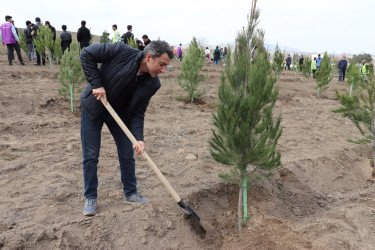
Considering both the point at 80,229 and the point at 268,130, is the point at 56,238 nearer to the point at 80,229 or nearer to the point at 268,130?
the point at 80,229

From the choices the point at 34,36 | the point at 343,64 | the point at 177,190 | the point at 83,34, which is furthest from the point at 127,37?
the point at 343,64

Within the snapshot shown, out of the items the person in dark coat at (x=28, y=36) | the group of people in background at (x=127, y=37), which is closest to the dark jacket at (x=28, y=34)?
the person in dark coat at (x=28, y=36)

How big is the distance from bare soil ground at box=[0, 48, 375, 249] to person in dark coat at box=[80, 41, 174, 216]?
0.45 meters

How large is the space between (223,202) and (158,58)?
2076 mm

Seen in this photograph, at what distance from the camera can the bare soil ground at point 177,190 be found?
2936mm

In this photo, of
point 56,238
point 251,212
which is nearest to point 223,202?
point 251,212

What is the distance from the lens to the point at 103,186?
3.75m

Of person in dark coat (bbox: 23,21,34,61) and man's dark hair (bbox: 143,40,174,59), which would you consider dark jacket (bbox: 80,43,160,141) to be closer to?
man's dark hair (bbox: 143,40,174,59)

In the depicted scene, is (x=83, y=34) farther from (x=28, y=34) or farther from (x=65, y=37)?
(x=28, y=34)

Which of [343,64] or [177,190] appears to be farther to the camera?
[343,64]

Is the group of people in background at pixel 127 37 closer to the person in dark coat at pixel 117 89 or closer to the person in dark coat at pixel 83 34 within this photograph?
the person in dark coat at pixel 83 34

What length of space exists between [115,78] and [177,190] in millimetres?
1684

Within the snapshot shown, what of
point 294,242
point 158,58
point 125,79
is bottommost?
point 294,242

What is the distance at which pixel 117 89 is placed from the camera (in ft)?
9.25
